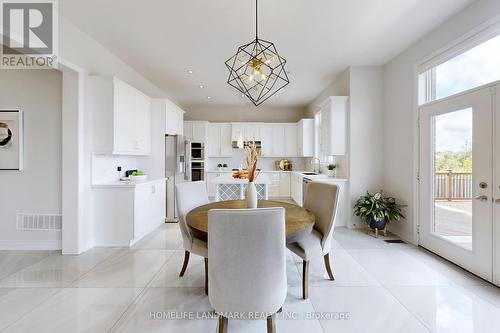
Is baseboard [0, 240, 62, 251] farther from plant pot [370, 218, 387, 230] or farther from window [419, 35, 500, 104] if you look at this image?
window [419, 35, 500, 104]

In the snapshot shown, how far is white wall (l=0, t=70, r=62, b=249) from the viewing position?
315cm

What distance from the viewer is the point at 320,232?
7.80 feet

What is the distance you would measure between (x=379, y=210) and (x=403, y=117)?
150 centimetres

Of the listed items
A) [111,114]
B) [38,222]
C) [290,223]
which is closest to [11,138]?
[38,222]

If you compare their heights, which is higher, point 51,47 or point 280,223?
point 51,47

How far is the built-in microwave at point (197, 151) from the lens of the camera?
6249 mm

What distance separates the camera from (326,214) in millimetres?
2314

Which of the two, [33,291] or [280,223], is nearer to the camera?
[280,223]

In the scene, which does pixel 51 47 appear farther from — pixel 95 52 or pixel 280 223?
pixel 280 223

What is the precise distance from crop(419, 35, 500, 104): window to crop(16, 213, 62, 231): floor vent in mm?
5336

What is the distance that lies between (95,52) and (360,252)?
4.68 meters

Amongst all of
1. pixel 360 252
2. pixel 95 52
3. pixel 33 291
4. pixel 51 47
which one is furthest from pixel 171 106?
pixel 360 252

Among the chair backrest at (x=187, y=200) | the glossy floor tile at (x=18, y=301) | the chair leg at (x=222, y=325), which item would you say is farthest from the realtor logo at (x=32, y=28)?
the chair leg at (x=222, y=325)

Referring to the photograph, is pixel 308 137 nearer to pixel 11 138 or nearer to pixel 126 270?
pixel 126 270
